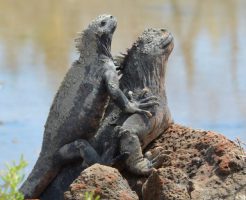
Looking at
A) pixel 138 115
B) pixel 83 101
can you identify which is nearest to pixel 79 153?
pixel 83 101

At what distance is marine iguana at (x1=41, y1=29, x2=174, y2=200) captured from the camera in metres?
6.08

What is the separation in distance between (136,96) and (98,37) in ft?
1.40

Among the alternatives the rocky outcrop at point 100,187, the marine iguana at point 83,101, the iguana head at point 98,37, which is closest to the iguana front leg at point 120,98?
the marine iguana at point 83,101

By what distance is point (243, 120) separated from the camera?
10.8 meters

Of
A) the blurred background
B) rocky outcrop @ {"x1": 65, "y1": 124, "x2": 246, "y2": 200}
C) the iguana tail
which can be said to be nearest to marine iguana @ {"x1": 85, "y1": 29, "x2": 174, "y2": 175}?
rocky outcrop @ {"x1": 65, "y1": 124, "x2": 246, "y2": 200}

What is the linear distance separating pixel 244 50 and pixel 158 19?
314cm

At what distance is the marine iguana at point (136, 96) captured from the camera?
20.0 ft

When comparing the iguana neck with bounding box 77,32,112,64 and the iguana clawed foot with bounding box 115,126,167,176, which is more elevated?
the iguana neck with bounding box 77,32,112,64

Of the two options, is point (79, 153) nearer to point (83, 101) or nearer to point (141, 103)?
point (83, 101)

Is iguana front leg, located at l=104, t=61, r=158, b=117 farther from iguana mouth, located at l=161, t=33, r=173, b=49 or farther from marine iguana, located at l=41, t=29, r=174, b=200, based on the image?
iguana mouth, located at l=161, t=33, r=173, b=49

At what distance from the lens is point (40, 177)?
625 centimetres

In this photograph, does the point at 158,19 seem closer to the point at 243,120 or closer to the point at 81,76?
the point at 243,120

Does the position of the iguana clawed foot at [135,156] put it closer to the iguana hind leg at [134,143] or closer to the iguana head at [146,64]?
the iguana hind leg at [134,143]

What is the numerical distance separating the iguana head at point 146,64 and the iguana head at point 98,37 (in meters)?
0.18
